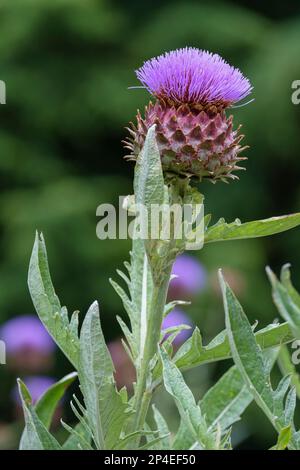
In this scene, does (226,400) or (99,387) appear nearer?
(99,387)

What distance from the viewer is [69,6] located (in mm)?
4598

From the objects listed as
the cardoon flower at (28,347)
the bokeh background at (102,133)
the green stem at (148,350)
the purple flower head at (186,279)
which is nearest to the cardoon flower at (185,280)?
the purple flower head at (186,279)

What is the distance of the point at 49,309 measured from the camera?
788 mm

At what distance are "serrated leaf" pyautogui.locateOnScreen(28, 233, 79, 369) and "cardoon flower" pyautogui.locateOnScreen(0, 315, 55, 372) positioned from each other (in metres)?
1.56

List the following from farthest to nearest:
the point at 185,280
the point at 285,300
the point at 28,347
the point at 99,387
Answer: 1. the point at 28,347
2. the point at 185,280
3. the point at 99,387
4. the point at 285,300

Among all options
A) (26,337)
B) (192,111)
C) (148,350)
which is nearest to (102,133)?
(26,337)

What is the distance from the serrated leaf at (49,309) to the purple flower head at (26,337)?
1.59 metres

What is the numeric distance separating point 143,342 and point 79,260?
136 inches

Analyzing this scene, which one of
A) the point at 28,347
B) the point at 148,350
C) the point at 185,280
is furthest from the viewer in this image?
the point at 28,347

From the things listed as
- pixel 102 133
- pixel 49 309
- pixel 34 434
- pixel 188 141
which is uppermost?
A: pixel 102 133

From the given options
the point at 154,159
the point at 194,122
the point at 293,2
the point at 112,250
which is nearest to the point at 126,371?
the point at 194,122

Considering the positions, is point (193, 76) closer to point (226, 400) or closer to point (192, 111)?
point (192, 111)

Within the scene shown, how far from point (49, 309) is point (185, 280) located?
1.49 metres
